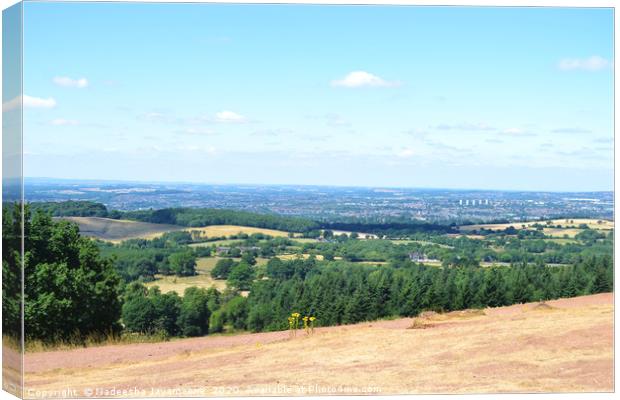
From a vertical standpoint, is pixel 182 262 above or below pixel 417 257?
below

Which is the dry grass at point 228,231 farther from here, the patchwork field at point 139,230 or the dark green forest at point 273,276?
the dark green forest at point 273,276

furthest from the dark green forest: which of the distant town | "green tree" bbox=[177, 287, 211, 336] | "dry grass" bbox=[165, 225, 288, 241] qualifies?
the distant town

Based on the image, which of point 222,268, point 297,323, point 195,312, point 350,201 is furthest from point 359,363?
point 222,268

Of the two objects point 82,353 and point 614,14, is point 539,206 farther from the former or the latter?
point 82,353

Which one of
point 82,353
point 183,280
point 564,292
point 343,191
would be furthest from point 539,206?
point 82,353

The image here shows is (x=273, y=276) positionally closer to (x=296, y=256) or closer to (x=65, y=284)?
(x=296, y=256)

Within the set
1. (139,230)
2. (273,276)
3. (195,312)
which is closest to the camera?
(195,312)

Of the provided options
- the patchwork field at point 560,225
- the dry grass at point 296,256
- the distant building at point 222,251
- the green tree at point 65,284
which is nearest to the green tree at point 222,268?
the distant building at point 222,251
